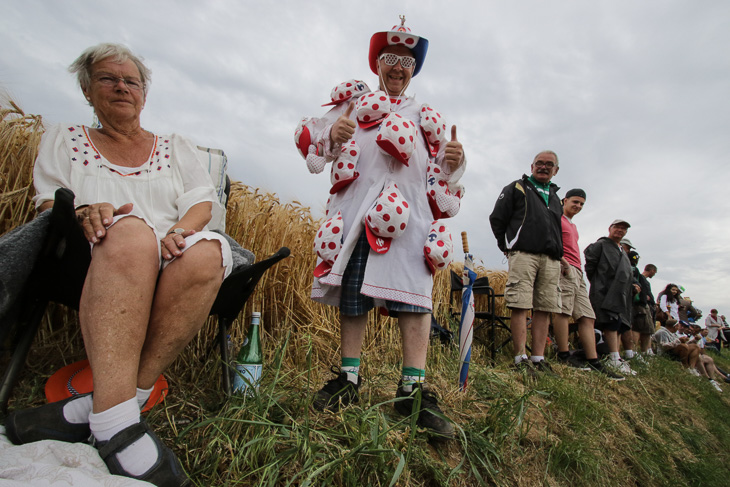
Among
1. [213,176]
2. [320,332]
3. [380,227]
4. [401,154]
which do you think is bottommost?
[320,332]

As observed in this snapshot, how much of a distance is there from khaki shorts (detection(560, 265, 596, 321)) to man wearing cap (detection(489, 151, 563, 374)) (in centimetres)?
64

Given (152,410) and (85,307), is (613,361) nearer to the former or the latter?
(152,410)

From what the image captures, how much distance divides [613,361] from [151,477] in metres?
5.16

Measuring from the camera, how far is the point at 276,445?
1.31 m

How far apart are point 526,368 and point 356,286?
2.26 metres

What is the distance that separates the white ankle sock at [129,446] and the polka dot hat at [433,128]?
4.95ft

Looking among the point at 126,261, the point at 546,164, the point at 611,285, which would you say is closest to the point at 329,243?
the point at 126,261

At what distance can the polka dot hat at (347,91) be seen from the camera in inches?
75.1

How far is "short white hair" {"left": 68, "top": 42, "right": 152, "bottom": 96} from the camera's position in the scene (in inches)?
58.6

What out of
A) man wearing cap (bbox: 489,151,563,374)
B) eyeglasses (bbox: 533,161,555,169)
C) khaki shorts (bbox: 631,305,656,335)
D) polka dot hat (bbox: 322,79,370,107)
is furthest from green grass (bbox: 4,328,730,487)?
khaki shorts (bbox: 631,305,656,335)

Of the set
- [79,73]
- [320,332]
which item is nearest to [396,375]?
[320,332]

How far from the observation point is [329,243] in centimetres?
171

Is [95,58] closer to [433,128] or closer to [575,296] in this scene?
[433,128]

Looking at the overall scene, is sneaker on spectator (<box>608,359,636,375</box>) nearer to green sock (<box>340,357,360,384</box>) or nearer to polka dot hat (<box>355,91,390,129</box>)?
green sock (<box>340,357,360,384</box>)
